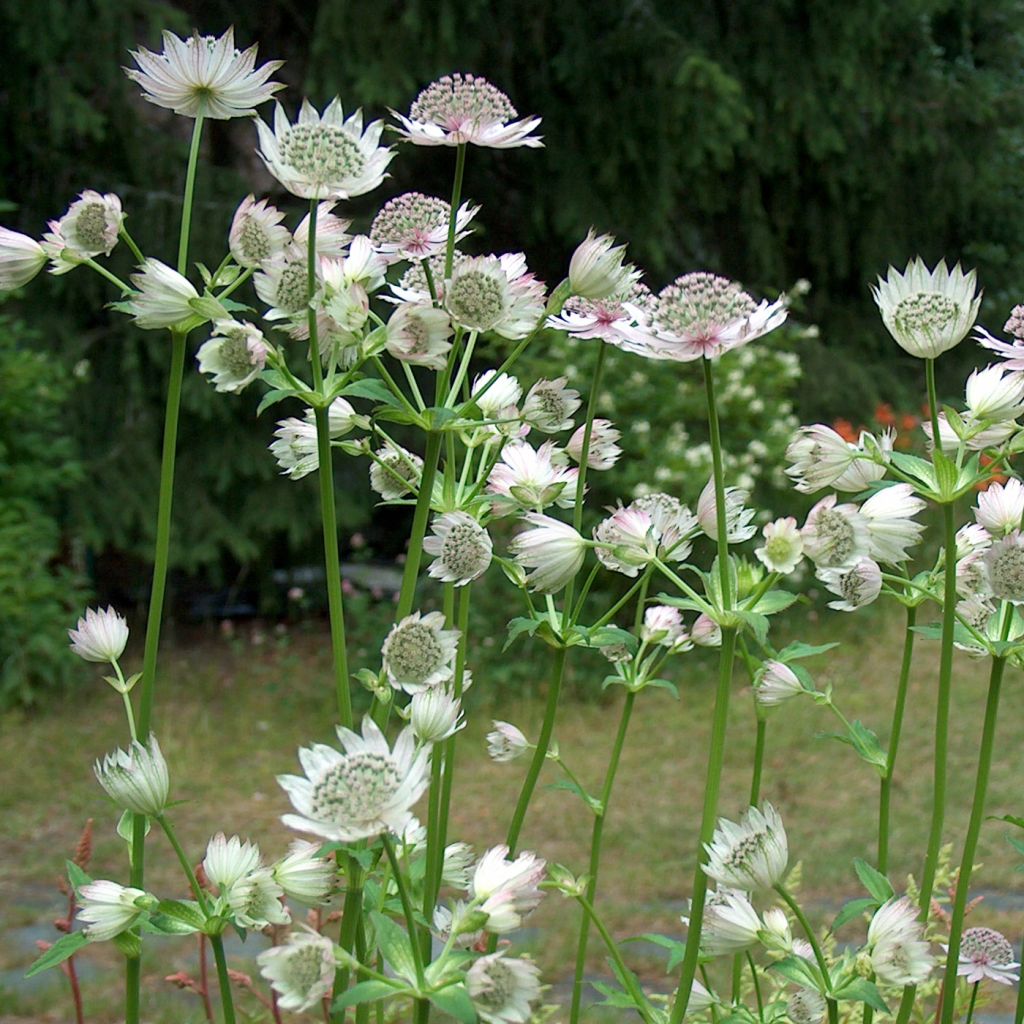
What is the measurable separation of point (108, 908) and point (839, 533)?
54cm

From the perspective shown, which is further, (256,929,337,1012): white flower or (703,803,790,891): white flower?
(703,803,790,891): white flower

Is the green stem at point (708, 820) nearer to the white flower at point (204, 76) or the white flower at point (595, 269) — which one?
the white flower at point (595, 269)

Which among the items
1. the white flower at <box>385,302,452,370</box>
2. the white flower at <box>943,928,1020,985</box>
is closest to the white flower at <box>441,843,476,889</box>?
the white flower at <box>385,302,452,370</box>

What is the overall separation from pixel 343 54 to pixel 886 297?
4629 mm

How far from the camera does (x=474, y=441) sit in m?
1.11

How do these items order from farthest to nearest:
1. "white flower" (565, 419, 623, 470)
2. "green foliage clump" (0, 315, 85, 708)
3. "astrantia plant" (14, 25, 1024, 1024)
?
"green foliage clump" (0, 315, 85, 708), "white flower" (565, 419, 623, 470), "astrantia plant" (14, 25, 1024, 1024)

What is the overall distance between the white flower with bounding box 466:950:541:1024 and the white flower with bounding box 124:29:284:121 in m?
0.60

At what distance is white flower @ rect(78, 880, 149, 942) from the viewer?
89 centimetres

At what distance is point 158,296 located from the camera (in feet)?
2.97

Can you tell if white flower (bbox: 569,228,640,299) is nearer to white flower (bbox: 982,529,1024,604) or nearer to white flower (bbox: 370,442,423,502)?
white flower (bbox: 370,442,423,502)

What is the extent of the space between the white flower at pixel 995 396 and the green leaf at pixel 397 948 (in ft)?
1.83

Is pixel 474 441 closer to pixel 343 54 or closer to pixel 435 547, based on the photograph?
pixel 435 547

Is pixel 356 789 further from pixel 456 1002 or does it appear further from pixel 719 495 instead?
pixel 719 495

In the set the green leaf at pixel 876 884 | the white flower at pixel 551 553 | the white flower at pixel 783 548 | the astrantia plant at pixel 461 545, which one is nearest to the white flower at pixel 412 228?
the astrantia plant at pixel 461 545
